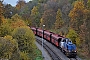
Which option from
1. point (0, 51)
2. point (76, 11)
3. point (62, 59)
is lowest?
point (62, 59)

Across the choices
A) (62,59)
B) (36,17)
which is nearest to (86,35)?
(62,59)

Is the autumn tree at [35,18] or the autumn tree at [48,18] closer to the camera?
the autumn tree at [48,18]

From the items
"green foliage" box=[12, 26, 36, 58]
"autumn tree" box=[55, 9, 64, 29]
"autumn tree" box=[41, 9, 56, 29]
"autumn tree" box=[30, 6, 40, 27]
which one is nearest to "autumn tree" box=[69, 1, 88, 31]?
"green foliage" box=[12, 26, 36, 58]

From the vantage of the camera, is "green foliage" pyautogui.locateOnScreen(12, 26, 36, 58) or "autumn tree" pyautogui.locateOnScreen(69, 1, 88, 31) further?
"autumn tree" pyautogui.locateOnScreen(69, 1, 88, 31)

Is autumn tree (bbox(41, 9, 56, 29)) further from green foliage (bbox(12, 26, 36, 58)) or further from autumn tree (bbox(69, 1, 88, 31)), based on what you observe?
green foliage (bbox(12, 26, 36, 58))

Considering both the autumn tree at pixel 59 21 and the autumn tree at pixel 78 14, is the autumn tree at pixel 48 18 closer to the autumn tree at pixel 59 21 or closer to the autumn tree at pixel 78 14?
the autumn tree at pixel 59 21

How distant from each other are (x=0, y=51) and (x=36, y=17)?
284 feet

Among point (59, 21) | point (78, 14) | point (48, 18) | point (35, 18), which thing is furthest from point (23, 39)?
point (35, 18)

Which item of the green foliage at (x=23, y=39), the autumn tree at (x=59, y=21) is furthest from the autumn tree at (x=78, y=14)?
the autumn tree at (x=59, y=21)

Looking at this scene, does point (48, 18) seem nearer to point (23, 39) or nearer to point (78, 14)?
point (78, 14)

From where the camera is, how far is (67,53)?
44.5m

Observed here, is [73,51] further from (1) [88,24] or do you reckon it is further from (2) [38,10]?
(2) [38,10]

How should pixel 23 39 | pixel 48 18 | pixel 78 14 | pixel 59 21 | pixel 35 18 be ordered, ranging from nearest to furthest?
pixel 23 39, pixel 78 14, pixel 59 21, pixel 48 18, pixel 35 18

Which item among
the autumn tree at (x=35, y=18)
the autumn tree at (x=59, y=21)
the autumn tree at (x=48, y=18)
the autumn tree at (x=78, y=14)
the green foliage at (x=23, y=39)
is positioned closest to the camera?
the green foliage at (x=23, y=39)
